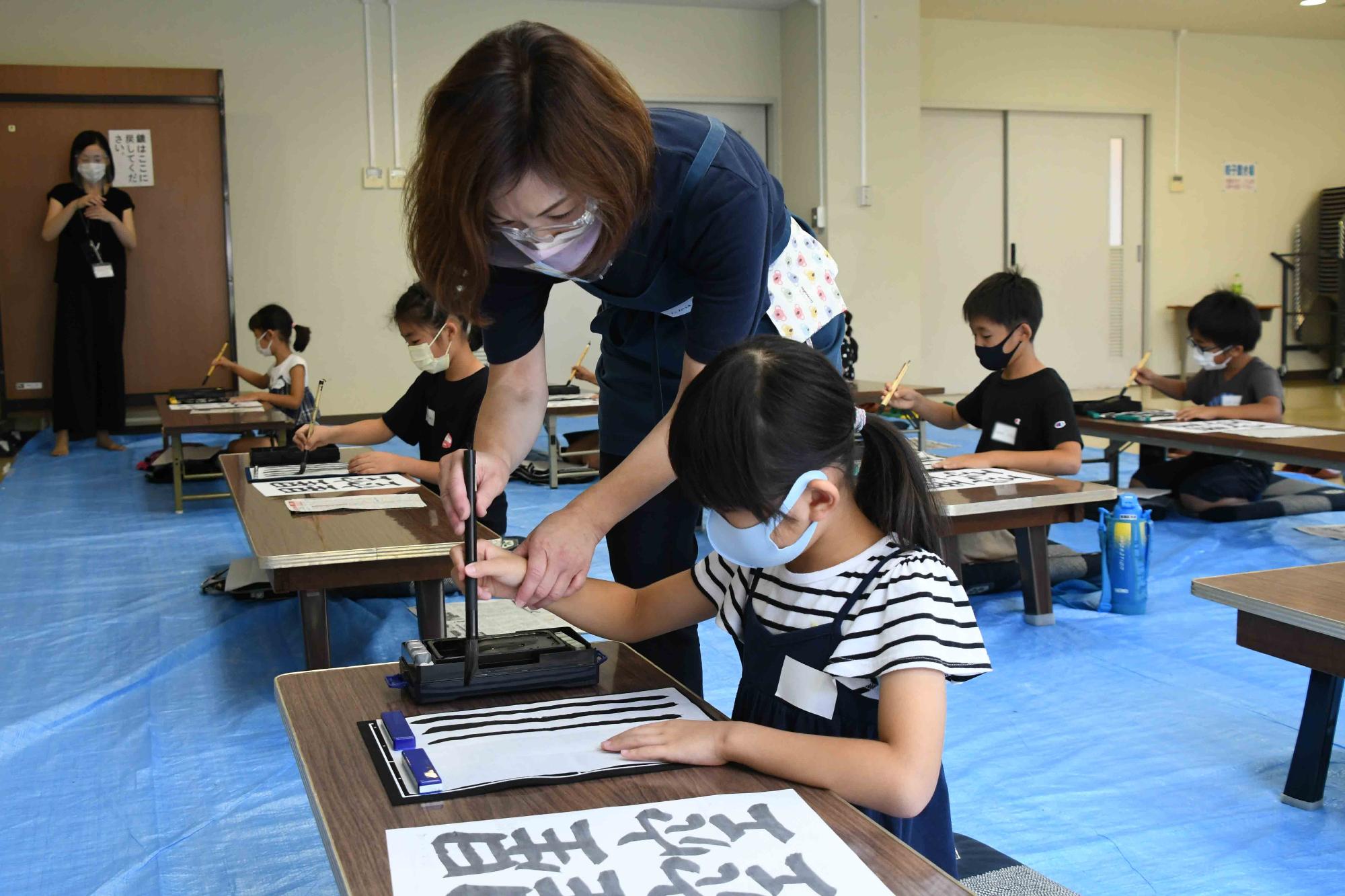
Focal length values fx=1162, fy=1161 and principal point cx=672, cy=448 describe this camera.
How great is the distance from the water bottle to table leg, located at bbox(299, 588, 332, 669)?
2.00 meters

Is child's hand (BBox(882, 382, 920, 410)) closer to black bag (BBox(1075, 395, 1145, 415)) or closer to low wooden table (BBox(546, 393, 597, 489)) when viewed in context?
black bag (BBox(1075, 395, 1145, 415))

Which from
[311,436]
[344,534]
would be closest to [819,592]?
[344,534]

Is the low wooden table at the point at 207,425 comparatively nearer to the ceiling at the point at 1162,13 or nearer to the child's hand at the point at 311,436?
the child's hand at the point at 311,436

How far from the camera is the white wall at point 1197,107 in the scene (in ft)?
28.8

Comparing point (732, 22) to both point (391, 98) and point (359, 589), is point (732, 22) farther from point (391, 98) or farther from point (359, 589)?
point (359, 589)

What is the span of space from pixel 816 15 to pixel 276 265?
3.97 metres

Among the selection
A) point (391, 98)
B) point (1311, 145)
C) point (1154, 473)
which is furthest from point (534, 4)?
point (1311, 145)

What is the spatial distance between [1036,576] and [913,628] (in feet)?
6.81

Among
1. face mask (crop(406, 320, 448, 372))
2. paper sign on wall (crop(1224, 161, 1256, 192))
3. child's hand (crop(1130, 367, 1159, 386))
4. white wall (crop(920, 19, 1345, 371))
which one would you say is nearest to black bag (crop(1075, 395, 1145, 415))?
child's hand (crop(1130, 367, 1159, 386))

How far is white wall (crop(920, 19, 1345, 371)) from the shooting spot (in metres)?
8.78

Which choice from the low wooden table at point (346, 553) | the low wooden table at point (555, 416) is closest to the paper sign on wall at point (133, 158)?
the low wooden table at point (555, 416)

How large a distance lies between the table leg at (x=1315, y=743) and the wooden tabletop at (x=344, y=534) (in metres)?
1.38

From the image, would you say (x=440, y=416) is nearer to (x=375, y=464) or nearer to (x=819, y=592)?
(x=375, y=464)

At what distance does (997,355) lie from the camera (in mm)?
3326
